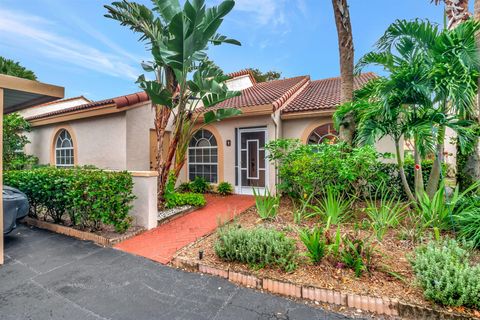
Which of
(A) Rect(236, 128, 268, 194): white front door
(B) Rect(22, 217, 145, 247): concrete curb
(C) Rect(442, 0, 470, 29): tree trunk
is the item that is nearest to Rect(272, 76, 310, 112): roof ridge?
(A) Rect(236, 128, 268, 194): white front door

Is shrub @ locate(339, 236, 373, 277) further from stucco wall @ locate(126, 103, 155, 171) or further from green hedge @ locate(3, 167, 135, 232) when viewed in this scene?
stucco wall @ locate(126, 103, 155, 171)

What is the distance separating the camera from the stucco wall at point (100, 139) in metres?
8.96

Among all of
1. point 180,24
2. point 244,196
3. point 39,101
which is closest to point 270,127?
point 244,196

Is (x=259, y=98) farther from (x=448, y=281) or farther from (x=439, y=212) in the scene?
(x=448, y=281)

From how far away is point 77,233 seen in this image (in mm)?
5672

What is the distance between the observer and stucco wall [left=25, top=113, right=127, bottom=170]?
896 centimetres

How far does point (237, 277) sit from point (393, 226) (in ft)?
12.3

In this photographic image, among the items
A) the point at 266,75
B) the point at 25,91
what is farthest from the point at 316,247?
the point at 266,75

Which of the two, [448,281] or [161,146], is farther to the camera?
[161,146]

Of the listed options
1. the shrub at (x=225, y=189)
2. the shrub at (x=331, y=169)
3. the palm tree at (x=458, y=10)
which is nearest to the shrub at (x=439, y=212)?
the shrub at (x=331, y=169)

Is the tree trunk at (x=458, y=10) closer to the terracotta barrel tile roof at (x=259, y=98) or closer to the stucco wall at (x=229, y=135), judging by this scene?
the terracotta barrel tile roof at (x=259, y=98)

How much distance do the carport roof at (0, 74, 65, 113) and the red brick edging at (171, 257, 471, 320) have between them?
4.83m

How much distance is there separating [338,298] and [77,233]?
589cm

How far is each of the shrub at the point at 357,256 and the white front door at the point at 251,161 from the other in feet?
19.7
